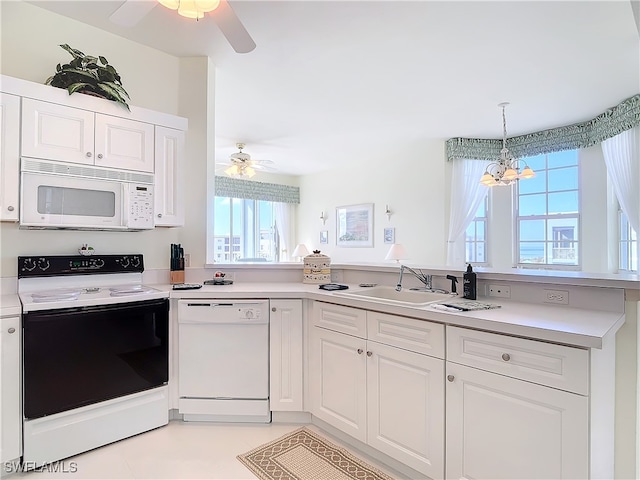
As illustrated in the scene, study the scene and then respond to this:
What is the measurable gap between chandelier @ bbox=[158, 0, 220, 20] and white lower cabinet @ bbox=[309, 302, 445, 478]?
168cm

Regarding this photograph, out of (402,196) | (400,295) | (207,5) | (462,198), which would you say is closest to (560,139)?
(462,198)

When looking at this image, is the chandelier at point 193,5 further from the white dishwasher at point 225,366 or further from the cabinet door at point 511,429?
the cabinet door at point 511,429

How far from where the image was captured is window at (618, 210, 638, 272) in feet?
13.4

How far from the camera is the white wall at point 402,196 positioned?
530 centimetres

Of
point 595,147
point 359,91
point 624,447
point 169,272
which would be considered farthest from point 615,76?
point 169,272

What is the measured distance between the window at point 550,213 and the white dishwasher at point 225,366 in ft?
14.5

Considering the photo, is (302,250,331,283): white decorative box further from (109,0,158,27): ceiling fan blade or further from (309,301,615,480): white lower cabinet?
(109,0,158,27): ceiling fan blade

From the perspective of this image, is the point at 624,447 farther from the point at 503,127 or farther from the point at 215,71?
the point at 503,127

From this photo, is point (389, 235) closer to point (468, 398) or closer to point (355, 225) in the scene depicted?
point (355, 225)

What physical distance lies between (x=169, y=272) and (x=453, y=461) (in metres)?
2.28

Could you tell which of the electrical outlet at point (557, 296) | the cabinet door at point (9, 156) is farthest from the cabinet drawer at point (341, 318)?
the cabinet door at point (9, 156)

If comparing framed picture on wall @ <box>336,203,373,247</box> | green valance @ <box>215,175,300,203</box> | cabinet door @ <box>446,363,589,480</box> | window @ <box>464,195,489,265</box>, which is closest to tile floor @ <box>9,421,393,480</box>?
cabinet door @ <box>446,363,589,480</box>

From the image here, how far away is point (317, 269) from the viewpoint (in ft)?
8.75

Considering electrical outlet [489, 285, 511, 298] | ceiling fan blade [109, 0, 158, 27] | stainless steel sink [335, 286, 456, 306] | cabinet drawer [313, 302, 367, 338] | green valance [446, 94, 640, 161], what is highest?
green valance [446, 94, 640, 161]
